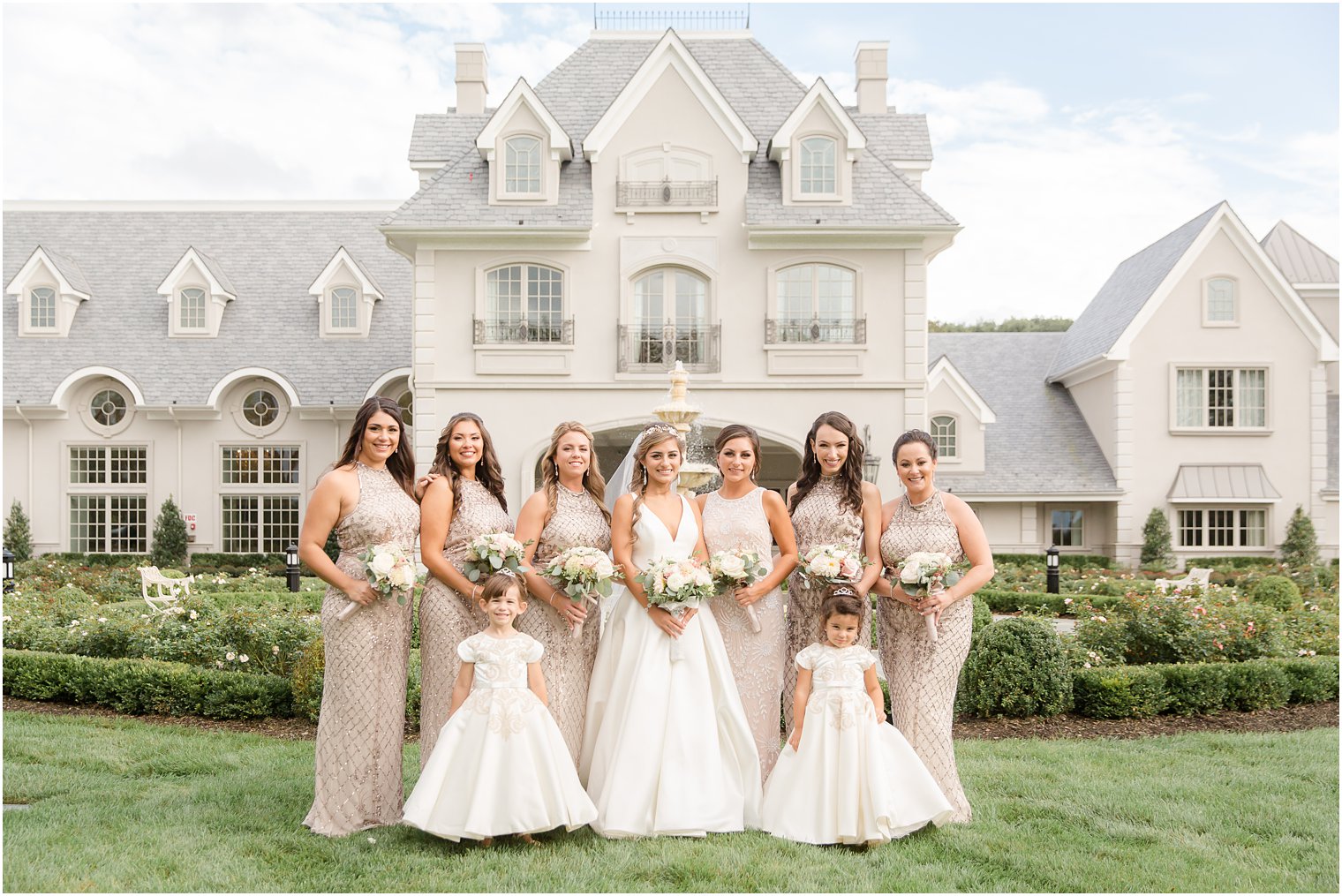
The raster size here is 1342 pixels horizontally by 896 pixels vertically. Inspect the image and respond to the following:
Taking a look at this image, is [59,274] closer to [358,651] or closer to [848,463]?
[358,651]

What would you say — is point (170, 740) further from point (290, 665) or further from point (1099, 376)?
point (1099, 376)

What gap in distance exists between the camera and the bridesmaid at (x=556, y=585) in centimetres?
576

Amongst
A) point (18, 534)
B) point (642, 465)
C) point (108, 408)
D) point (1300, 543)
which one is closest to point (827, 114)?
point (1300, 543)

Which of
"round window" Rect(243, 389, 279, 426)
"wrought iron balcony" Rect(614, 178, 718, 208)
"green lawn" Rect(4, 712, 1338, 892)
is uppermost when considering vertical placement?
"wrought iron balcony" Rect(614, 178, 718, 208)

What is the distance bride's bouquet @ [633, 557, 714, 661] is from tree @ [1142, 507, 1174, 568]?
65.3ft

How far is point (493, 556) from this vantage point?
5379 mm

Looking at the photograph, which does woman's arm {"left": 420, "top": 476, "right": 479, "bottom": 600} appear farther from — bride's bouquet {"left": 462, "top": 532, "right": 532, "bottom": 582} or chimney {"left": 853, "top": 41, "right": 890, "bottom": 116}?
chimney {"left": 853, "top": 41, "right": 890, "bottom": 116}

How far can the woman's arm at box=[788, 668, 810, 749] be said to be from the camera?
219 inches

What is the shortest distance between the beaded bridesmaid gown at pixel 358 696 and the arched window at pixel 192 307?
21.5 m

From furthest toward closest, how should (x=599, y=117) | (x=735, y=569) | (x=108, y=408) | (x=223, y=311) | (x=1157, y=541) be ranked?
(x=223, y=311)
(x=108, y=408)
(x=1157, y=541)
(x=599, y=117)
(x=735, y=569)

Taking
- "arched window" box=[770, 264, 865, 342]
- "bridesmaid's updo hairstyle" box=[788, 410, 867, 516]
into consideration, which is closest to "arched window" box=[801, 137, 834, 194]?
"arched window" box=[770, 264, 865, 342]

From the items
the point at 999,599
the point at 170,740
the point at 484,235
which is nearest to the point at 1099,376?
the point at 999,599

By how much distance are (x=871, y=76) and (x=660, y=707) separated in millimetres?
21334

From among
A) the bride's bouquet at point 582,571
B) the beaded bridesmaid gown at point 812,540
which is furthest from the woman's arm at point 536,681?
the beaded bridesmaid gown at point 812,540
